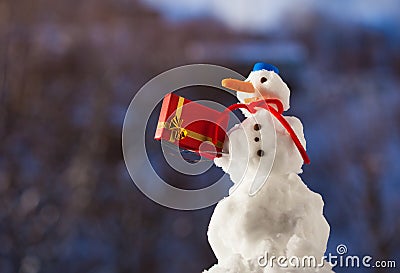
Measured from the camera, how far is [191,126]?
69 cm

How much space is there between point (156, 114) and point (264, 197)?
959 mm

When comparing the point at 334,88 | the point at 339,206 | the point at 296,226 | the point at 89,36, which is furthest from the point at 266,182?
the point at 89,36

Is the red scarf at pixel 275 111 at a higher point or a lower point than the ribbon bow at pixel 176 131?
higher

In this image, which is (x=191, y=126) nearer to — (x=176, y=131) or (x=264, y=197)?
(x=176, y=131)

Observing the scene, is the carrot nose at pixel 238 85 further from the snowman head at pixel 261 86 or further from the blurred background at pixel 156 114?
the blurred background at pixel 156 114

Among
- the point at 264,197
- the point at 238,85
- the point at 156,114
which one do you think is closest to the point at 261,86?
the point at 238,85

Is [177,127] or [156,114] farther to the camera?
[156,114]

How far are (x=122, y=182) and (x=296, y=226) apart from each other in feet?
3.57

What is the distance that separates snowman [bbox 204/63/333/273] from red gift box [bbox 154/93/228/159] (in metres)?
0.02

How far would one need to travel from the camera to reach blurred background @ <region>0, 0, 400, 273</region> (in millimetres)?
1657

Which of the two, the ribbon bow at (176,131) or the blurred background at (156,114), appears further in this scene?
the blurred background at (156,114)

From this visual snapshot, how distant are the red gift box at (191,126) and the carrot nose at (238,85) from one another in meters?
0.04

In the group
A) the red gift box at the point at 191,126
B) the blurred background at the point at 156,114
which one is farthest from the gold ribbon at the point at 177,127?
the blurred background at the point at 156,114

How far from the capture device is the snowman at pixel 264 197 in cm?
66
